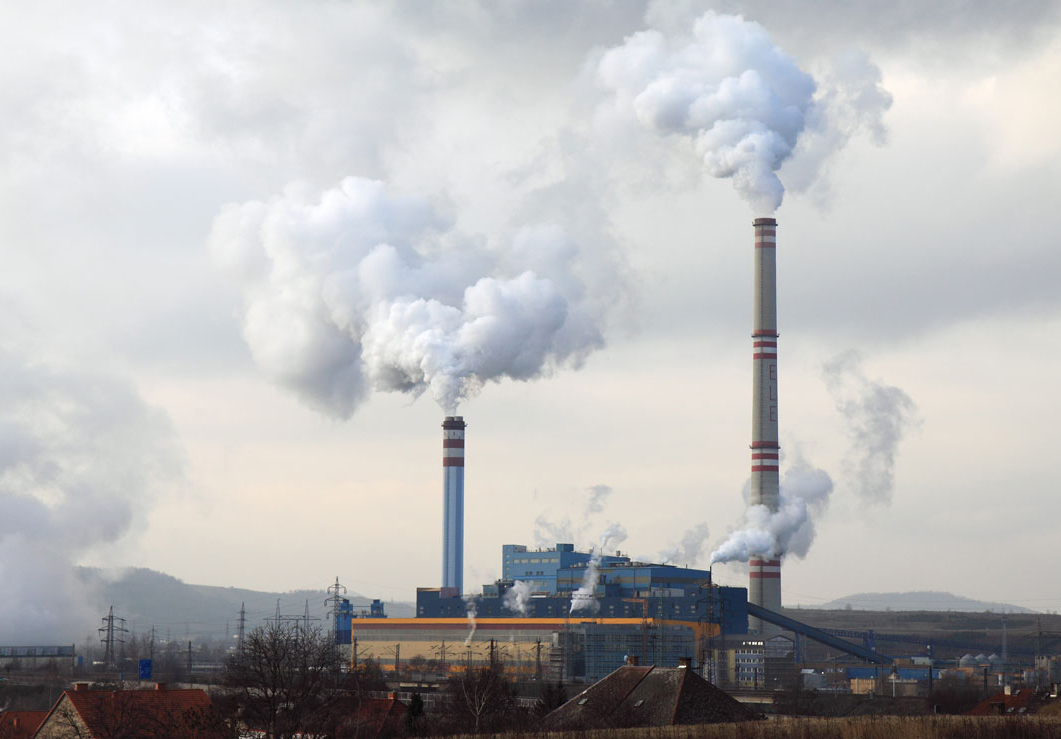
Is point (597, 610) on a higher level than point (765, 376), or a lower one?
lower

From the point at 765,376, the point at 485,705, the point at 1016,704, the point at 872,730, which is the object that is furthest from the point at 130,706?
the point at 765,376

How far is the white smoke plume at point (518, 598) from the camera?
11588 centimetres

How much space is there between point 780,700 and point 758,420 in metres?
33.0

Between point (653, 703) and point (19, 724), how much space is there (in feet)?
69.8

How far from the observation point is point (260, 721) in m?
31.0

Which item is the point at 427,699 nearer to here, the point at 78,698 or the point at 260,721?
the point at 78,698

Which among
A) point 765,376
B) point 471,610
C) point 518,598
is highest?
point 765,376

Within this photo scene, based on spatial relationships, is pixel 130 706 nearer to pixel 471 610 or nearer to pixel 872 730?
pixel 872 730

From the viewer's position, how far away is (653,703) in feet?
135

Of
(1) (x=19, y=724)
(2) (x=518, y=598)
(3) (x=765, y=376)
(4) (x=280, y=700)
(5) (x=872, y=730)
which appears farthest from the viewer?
(2) (x=518, y=598)

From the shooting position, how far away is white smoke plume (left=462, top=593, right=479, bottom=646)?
11556 cm

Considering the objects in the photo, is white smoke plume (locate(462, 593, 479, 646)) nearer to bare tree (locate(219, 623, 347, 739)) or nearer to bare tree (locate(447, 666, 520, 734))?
bare tree (locate(447, 666, 520, 734))

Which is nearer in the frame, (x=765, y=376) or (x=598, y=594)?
(x=765, y=376)

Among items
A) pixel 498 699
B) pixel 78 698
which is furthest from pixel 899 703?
pixel 78 698
